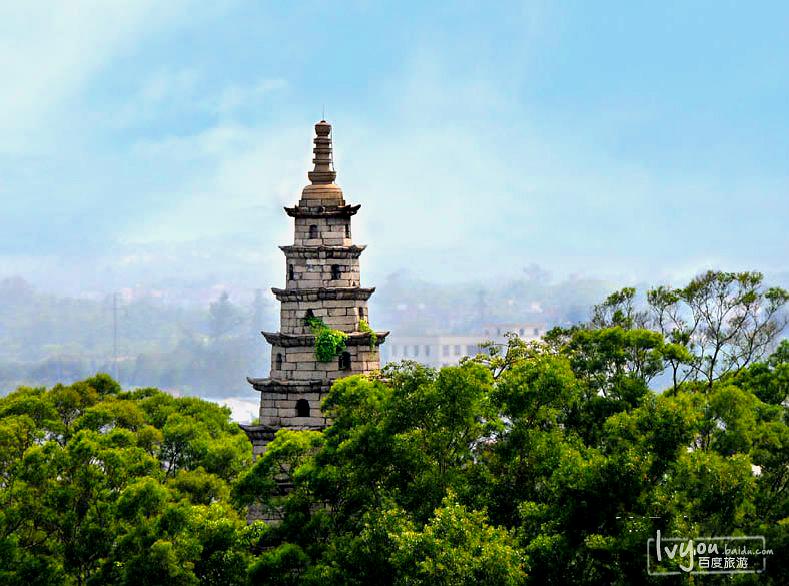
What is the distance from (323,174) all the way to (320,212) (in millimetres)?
1755

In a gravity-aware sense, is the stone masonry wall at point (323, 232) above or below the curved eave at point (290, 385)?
above

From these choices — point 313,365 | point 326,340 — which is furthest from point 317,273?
point 313,365

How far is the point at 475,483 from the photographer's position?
4219 cm

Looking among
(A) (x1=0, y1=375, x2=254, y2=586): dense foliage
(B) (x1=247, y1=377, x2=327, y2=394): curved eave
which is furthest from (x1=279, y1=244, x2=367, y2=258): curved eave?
(A) (x1=0, y1=375, x2=254, y2=586): dense foliage

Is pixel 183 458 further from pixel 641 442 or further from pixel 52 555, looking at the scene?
pixel 641 442

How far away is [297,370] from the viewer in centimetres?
5112

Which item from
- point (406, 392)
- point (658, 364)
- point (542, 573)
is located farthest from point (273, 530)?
point (658, 364)

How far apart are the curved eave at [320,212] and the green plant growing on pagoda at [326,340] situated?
11.8ft

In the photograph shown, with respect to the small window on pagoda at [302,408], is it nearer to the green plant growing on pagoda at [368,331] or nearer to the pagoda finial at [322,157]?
the green plant growing on pagoda at [368,331]

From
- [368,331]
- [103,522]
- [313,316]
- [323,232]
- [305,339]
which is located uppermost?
[323,232]

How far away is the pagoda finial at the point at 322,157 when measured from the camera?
5269 cm

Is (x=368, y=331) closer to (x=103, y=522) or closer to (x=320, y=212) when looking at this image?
(x=320, y=212)

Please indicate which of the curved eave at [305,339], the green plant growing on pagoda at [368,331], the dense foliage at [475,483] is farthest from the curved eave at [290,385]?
the dense foliage at [475,483]

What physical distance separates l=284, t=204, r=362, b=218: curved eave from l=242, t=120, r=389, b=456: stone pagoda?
0.8 inches
